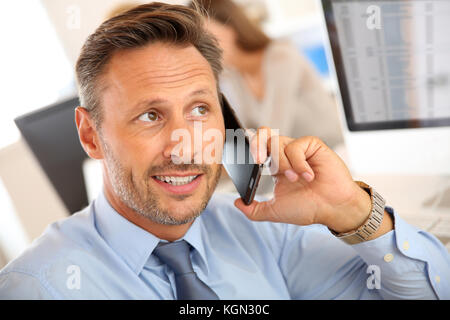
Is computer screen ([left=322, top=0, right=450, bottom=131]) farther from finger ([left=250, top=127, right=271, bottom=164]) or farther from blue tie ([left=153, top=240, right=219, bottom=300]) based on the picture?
blue tie ([left=153, top=240, right=219, bottom=300])

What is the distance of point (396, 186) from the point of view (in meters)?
1.31

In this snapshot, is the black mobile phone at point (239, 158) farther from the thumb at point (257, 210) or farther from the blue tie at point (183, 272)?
the blue tie at point (183, 272)

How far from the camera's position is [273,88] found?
7.88 ft

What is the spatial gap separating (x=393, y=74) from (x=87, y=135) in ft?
2.31

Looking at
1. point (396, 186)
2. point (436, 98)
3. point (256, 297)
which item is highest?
point (436, 98)

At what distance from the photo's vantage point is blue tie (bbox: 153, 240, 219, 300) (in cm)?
82

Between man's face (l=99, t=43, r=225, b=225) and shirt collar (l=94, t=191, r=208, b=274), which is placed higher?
man's face (l=99, t=43, r=225, b=225)

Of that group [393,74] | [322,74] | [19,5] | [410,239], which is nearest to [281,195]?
[410,239]

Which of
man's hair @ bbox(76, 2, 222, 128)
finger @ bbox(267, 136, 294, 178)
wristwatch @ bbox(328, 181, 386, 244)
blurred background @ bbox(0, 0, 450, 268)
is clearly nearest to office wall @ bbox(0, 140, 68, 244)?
blurred background @ bbox(0, 0, 450, 268)

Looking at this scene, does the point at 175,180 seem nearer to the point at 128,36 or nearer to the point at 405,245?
the point at 128,36

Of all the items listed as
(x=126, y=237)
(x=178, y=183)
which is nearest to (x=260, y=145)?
(x=178, y=183)

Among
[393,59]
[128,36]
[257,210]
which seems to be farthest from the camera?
[393,59]

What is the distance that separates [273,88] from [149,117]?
167cm
